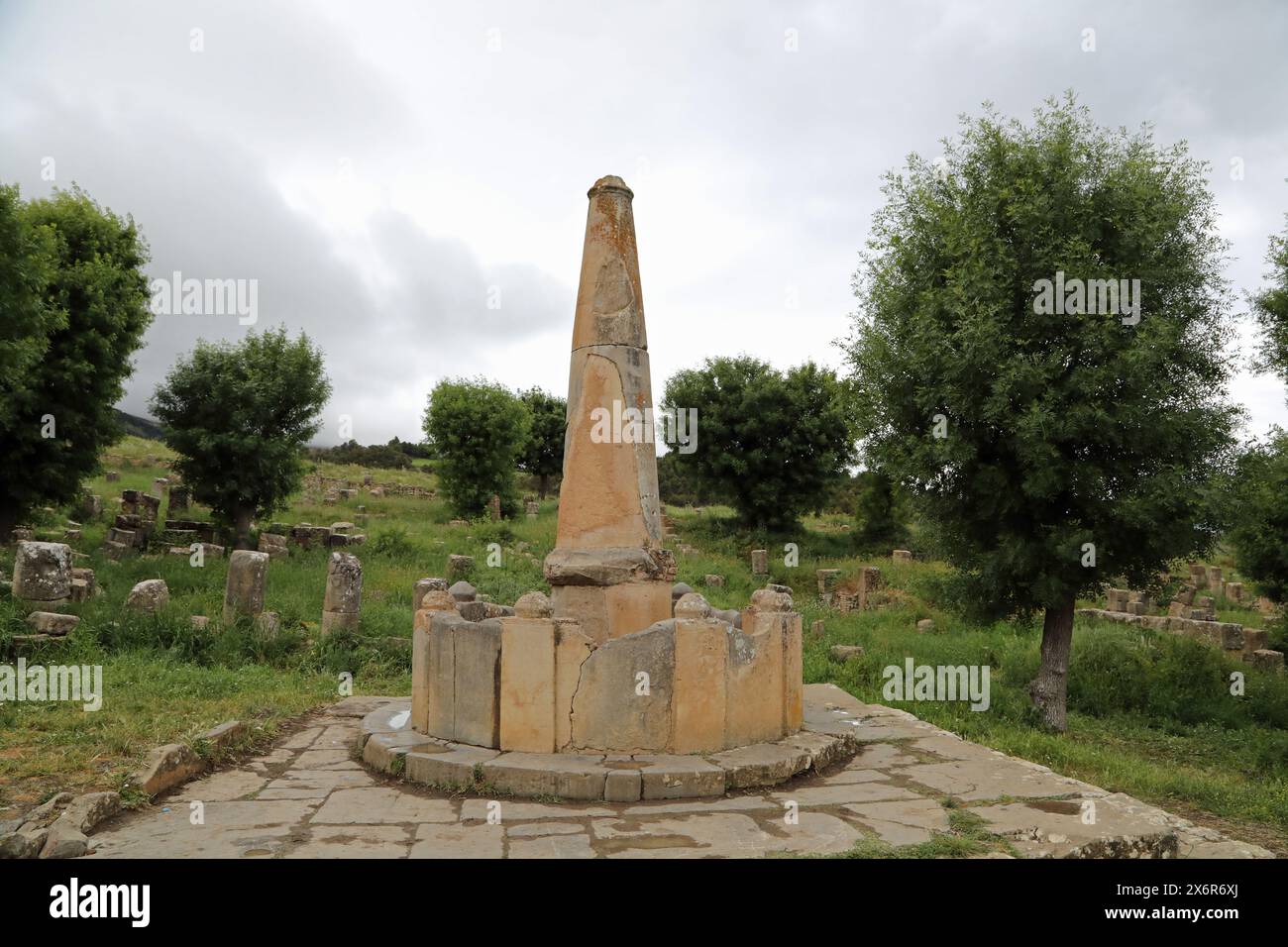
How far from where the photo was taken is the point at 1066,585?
10094 millimetres

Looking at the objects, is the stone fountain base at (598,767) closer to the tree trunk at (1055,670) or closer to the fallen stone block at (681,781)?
the fallen stone block at (681,781)

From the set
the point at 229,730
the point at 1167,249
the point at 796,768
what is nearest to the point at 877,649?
the point at 1167,249

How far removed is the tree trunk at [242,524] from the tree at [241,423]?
0.08 feet

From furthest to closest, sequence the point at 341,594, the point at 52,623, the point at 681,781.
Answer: the point at 341,594, the point at 52,623, the point at 681,781

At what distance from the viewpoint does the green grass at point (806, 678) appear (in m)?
7.08

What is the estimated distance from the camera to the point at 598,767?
5.62 m

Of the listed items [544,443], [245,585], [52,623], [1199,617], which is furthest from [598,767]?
[544,443]

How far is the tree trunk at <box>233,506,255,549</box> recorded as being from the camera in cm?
2186

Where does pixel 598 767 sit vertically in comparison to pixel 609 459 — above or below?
below

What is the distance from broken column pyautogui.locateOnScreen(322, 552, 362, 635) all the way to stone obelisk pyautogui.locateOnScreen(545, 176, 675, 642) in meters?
7.26

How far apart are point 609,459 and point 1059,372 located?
18.8 ft

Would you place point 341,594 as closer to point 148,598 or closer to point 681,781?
point 148,598

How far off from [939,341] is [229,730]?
8472mm

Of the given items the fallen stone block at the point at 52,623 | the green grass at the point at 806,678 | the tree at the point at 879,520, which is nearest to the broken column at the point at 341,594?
the green grass at the point at 806,678
